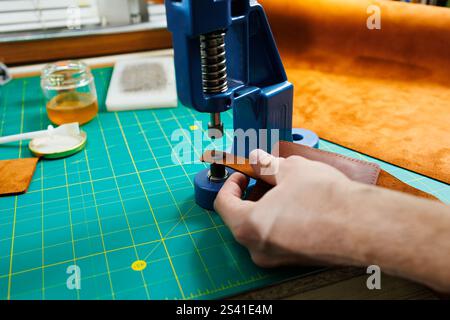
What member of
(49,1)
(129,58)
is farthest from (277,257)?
(49,1)

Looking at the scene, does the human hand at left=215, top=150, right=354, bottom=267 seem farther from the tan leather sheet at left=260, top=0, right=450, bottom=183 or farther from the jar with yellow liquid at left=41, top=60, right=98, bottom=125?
the jar with yellow liquid at left=41, top=60, right=98, bottom=125

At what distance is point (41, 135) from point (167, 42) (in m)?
0.70

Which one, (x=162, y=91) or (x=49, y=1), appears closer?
(x=162, y=91)

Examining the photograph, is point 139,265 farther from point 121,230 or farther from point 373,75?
point 373,75

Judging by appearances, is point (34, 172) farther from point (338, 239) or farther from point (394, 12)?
point (394, 12)

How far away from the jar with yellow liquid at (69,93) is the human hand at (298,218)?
652 mm

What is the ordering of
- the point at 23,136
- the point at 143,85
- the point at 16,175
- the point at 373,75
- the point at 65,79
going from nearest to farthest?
the point at 16,175
the point at 23,136
the point at 65,79
the point at 143,85
the point at 373,75

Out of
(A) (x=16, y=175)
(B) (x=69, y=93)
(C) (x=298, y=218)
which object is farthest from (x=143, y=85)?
(C) (x=298, y=218)

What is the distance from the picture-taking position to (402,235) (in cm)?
55

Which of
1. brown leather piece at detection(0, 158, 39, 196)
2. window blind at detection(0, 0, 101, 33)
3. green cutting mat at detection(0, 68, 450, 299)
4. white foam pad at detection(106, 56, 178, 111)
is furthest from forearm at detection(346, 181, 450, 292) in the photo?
window blind at detection(0, 0, 101, 33)

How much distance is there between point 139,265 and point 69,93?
686 millimetres

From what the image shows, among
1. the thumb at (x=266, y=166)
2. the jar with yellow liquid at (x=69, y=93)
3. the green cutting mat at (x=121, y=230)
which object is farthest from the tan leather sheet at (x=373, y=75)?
the jar with yellow liquid at (x=69, y=93)

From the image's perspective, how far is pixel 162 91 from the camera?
4.22ft

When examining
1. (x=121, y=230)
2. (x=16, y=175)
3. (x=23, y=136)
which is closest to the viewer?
(x=121, y=230)
